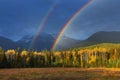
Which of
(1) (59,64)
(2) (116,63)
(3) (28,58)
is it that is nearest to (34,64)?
(3) (28,58)

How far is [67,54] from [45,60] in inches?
638

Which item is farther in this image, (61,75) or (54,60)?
(54,60)

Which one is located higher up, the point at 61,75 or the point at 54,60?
the point at 54,60

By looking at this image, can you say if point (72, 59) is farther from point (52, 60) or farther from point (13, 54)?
point (13, 54)

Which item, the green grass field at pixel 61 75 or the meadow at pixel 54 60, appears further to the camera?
the meadow at pixel 54 60

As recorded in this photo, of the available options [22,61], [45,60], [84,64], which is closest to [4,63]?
[22,61]

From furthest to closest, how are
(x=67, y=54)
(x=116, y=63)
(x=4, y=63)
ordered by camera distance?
(x=67, y=54)
(x=116, y=63)
(x=4, y=63)

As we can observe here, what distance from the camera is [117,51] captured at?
16925 cm

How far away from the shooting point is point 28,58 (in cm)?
15625

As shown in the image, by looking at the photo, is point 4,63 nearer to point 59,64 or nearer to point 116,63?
point 59,64

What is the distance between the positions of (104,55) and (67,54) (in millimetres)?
21857

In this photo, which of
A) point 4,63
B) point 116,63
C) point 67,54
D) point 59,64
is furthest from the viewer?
point 67,54

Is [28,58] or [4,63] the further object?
[28,58]

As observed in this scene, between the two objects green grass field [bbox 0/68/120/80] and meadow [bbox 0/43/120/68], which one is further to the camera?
meadow [bbox 0/43/120/68]
